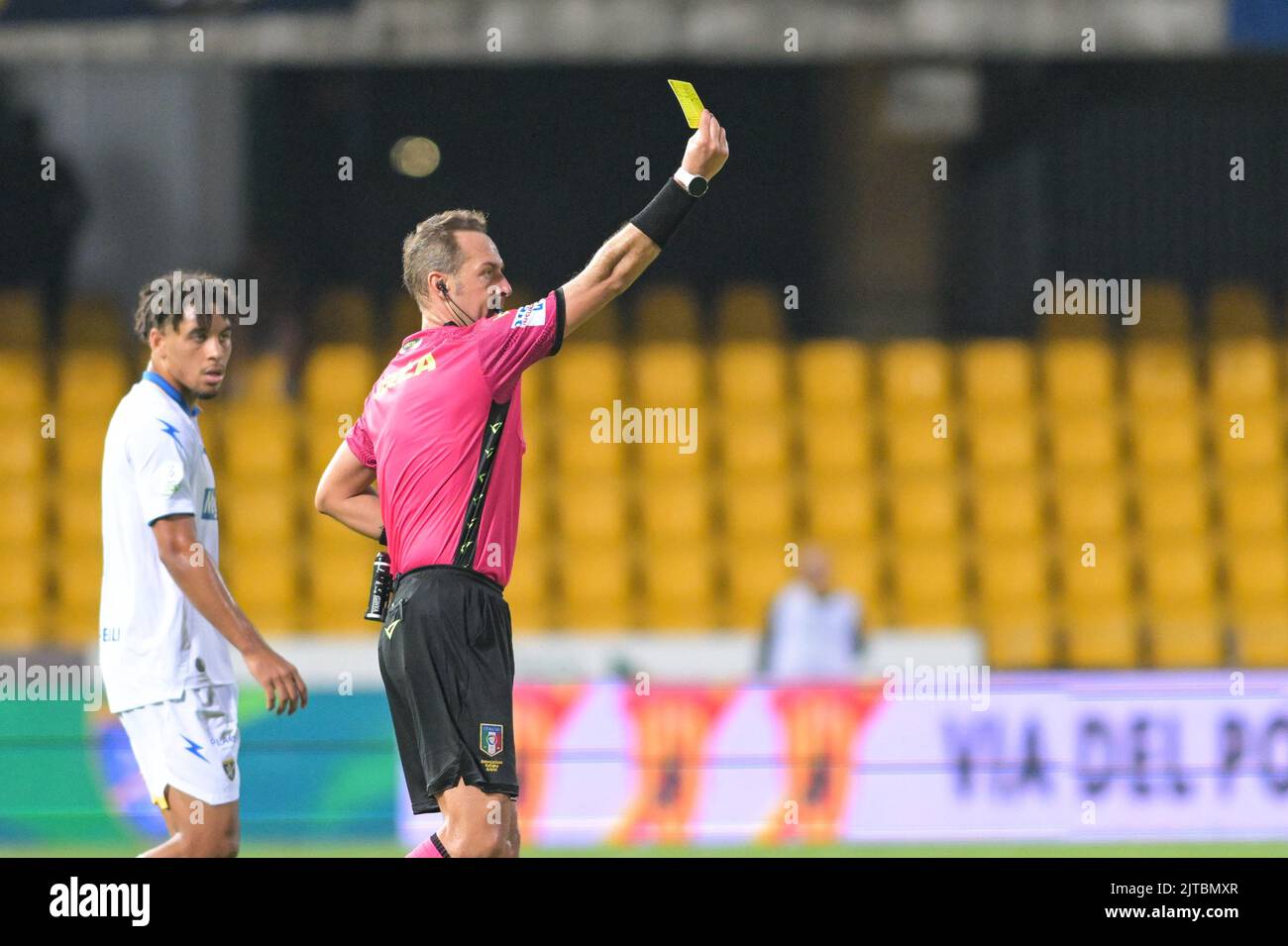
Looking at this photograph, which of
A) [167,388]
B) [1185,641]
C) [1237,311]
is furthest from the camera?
[1237,311]

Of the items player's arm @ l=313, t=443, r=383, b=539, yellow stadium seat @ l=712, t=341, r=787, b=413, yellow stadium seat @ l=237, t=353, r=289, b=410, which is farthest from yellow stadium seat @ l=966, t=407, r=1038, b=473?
player's arm @ l=313, t=443, r=383, b=539

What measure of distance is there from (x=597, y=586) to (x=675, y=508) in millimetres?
604

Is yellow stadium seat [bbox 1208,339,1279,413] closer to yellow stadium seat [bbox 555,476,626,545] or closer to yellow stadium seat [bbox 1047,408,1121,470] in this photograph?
yellow stadium seat [bbox 1047,408,1121,470]

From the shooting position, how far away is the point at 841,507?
998 centimetres

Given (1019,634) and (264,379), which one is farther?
(264,379)

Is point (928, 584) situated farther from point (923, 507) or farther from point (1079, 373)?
point (1079, 373)

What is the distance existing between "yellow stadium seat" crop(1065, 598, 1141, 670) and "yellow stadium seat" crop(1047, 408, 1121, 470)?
92cm

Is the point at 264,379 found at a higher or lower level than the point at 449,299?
higher

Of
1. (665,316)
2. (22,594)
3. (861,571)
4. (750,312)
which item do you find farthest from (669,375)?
(22,594)

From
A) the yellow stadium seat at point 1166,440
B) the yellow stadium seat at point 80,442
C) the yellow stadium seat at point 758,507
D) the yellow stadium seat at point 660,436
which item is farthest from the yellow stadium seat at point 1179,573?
the yellow stadium seat at point 80,442

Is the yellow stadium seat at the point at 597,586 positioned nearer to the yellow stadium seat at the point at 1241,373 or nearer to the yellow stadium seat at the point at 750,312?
the yellow stadium seat at the point at 750,312

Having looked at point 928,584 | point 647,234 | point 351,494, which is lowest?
point 928,584

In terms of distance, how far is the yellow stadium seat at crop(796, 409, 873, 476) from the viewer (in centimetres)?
1012

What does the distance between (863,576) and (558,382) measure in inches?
76.3
